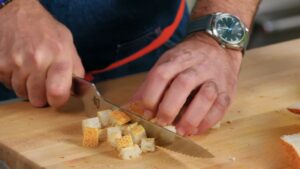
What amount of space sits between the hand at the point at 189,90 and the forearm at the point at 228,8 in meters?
0.14

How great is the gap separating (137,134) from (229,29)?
34cm

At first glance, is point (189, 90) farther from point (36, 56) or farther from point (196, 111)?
point (36, 56)

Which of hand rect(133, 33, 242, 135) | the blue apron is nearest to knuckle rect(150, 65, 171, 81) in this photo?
hand rect(133, 33, 242, 135)

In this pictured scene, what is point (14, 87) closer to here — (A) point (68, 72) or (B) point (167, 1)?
(A) point (68, 72)

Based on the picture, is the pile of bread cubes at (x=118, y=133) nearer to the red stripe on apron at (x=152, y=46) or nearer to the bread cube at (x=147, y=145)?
the bread cube at (x=147, y=145)

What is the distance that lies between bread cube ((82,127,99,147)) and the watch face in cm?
33

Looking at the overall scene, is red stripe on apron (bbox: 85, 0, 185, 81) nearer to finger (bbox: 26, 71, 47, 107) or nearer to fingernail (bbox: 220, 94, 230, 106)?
finger (bbox: 26, 71, 47, 107)

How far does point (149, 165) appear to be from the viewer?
899 mm

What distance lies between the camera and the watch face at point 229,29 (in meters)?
1.16

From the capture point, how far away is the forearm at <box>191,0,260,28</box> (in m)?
1.21

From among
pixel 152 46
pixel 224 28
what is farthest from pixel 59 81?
pixel 152 46

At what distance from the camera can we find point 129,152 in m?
0.91

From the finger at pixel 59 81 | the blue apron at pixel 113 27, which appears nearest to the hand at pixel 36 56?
the finger at pixel 59 81

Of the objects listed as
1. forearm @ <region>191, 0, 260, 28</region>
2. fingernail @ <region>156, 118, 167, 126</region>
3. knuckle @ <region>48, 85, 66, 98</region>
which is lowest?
fingernail @ <region>156, 118, 167, 126</region>
